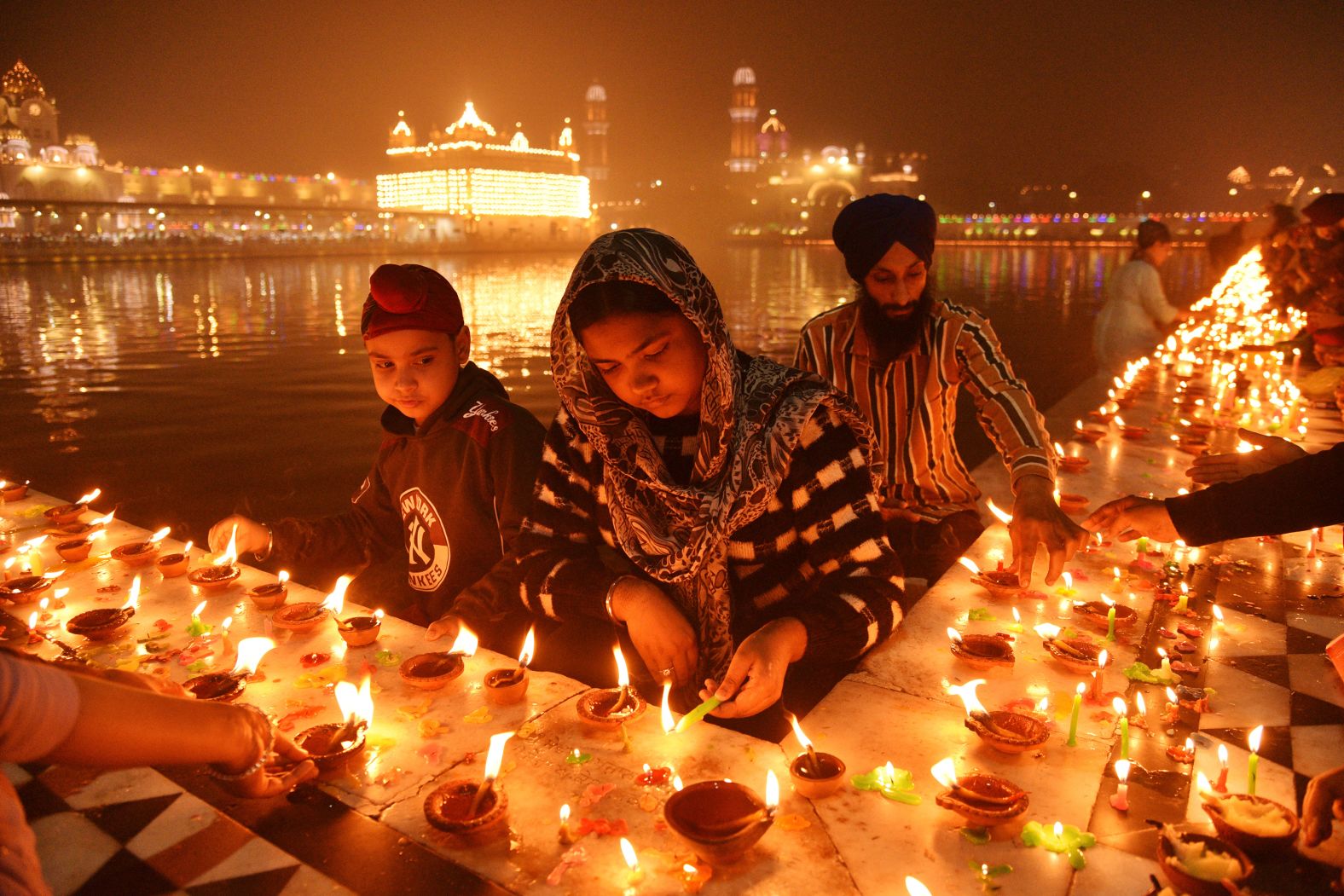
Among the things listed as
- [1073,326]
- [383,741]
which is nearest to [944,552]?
[383,741]

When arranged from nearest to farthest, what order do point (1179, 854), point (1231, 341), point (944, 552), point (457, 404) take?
point (1179, 854)
point (457, 404)
point (944, 552)
point (1231, 341)

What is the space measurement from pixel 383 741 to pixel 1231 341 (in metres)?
12.6

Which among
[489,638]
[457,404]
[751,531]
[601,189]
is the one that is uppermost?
[601,189]

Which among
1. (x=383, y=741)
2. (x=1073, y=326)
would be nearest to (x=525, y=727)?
(x=383, y=741)

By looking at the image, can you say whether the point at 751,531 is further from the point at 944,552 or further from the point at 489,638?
the point at 944,552

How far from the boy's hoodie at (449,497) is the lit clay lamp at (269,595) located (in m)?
0.48

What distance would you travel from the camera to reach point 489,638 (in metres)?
3.49

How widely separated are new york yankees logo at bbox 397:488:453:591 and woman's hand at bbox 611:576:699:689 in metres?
1.47

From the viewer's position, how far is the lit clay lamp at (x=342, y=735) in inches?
83.0

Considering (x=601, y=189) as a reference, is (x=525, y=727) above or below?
below

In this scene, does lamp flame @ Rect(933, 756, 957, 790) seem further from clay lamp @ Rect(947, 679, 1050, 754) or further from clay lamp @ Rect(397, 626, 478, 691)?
clay lamp @ Rect(397, 626, 478, 691)

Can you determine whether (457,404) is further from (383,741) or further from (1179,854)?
(1179,854)

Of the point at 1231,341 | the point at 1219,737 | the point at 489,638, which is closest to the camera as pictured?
the point at 1219,737

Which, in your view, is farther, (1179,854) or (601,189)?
(601,189)
